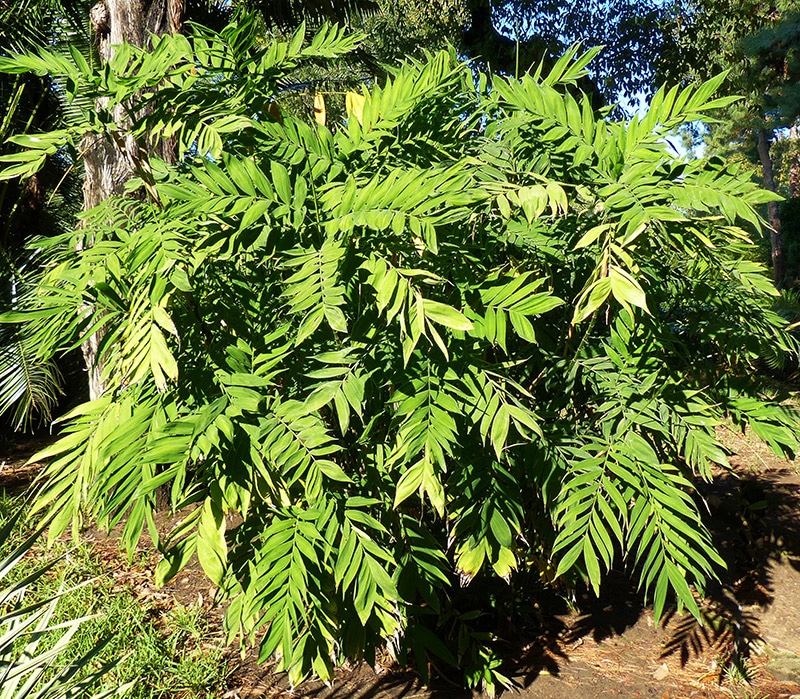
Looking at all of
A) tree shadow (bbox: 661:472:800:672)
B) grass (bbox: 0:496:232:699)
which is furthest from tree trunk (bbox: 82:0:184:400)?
tree shadow (bbox: 661:472:800:672)

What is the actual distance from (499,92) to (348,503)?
4.56 feet

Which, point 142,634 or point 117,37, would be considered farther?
point 117,37

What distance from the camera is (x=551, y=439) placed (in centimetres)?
234

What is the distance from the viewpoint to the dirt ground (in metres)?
2.84

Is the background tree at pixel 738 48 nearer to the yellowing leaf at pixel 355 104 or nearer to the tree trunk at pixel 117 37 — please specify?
the tree trunk at pixel 117 37

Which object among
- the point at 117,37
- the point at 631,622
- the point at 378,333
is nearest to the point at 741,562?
the point at 631,622

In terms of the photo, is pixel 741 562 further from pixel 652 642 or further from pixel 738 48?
pixel 738 48

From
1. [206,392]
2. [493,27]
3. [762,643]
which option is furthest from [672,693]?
[493,27]

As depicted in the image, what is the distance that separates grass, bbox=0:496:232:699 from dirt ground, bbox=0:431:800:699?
3.8 inches

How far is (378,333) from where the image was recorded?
6.55 feet

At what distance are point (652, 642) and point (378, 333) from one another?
2117 millimetres

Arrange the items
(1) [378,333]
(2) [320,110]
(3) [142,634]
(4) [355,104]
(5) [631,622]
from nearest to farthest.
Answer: (1) [378,333]
(4) [355,104]
(2) [320,110]
(3) [142,634]
(5) [631,622]

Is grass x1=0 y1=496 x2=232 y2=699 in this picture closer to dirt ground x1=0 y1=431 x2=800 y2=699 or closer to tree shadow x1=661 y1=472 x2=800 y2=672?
dirt ground x1=0 y1=431 x2=800 y2=699

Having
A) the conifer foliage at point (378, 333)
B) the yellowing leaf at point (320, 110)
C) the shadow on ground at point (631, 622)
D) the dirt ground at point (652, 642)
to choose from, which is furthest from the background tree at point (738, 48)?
the conifer foliage at point (378, 333)
